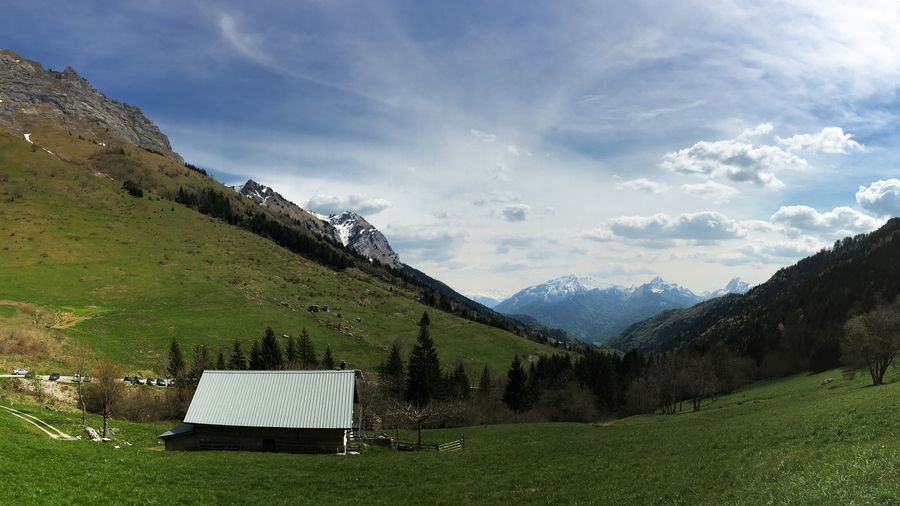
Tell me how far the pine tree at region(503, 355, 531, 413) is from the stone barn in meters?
61.2

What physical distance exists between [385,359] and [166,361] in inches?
1979

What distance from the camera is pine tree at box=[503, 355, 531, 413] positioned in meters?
102

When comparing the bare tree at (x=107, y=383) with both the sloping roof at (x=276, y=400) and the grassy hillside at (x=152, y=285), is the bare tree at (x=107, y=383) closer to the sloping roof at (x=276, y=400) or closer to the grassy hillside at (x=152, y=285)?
the sloping roof at (x=276, y=400)

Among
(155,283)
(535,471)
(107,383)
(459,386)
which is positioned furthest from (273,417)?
(155,283)

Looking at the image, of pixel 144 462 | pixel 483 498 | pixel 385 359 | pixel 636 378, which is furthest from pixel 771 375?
pixel 144 462

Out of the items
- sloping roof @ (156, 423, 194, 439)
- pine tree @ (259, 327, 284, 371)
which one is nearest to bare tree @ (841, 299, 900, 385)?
sloping roof @ (156, 423, 194, 439)

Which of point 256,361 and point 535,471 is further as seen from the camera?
point 256,361

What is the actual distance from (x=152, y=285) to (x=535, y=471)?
120 meters

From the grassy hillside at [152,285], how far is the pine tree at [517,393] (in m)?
26.9

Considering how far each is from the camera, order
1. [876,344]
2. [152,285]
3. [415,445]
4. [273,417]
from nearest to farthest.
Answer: [273,417] < [415,445] < [876,344] < [152,285]

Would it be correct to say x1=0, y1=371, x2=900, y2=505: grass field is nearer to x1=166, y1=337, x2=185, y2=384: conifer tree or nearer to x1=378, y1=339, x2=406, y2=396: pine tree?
x1=166, y1=337, x2=185, y2=384: conifer tree

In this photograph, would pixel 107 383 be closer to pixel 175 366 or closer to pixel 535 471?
pixel 175 366

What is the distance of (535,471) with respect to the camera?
32781mm

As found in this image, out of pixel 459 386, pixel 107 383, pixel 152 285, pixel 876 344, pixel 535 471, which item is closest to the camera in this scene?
pixel 535 471
